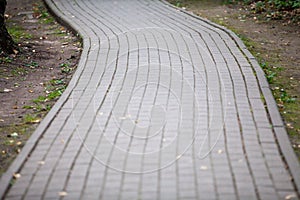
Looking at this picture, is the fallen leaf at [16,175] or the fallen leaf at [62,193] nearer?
the fallen leaf at [62,193]

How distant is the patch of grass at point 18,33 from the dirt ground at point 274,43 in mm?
4273

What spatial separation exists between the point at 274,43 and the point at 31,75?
5.00 m

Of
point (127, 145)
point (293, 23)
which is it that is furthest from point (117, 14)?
point (127, 145)

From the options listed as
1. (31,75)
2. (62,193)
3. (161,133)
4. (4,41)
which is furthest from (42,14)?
(62,193)

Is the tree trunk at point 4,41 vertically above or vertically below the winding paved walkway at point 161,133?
below

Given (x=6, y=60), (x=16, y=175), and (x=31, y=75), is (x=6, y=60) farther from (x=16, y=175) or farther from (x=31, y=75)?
(x=16, y=175)

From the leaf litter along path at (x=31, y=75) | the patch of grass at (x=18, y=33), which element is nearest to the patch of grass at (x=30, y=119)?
the leaf litter along path at (x=31, y=75)

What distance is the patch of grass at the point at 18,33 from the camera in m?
10.9

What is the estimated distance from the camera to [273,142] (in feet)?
17.9

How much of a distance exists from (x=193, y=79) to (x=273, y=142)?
87.7 inches

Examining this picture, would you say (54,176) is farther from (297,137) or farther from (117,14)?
(117,14)

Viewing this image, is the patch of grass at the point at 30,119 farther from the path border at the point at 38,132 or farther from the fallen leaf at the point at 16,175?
the fallen leaf at the point at 16,175

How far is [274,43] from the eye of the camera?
10.1m

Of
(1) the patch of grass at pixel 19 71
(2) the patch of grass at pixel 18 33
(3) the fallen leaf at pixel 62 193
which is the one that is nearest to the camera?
(3) the fallen leaf at pixel 62 193
